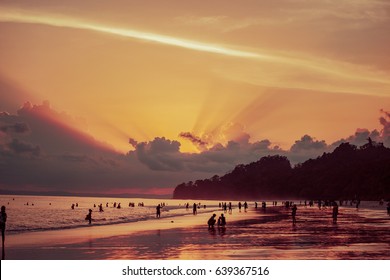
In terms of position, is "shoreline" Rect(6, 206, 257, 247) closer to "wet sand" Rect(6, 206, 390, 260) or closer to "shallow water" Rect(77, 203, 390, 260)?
"wet sand" Rect(6, 206, 390, 260)

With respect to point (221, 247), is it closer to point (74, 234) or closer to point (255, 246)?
point (255, 246)

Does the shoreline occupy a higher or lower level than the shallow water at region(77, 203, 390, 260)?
lower

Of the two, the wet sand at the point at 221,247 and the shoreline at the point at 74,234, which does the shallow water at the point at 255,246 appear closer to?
the wet sand at the point at 221,247

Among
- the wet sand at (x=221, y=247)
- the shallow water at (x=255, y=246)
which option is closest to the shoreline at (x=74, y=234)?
the wet sand at (x=221, y=247)

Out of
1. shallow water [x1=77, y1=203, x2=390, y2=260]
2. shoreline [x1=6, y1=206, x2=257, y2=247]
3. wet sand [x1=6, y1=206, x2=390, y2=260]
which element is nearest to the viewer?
shallow water [x1=77, y1=203, x2=390, y2=260]

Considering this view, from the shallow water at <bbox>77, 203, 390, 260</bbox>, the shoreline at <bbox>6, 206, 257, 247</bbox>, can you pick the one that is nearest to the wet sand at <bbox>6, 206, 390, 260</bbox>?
the shallow water at <bbox>77, 203, 390, 260</bbox>

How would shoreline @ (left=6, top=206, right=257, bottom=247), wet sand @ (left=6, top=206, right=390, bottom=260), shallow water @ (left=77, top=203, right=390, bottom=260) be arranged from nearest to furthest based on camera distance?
shallow water @ (left=77, top=203, right=390, bottom=260)
wet sand @ (left=6, top=206, right=390, bottom=260)
shoreline @ (left=6, top=206, right=257, bottom=247)

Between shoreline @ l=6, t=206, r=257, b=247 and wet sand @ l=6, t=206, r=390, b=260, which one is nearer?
wet sand @ l=6, t=206, r=390, b=260

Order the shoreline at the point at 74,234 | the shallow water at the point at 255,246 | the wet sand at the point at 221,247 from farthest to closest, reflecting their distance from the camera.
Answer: the shoreline at the point at 74,234 < the wet sand at the point at 221,247 < the shallow water at the point at 255,246

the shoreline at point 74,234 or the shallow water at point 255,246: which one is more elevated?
the shallow water at point 255,246

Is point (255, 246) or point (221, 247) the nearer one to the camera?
point (221, 247)

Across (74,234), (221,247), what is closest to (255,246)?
(221,247)
